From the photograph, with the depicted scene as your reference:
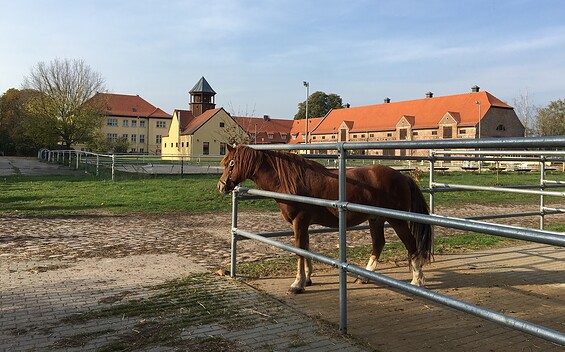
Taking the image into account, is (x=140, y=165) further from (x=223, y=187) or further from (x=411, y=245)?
(x=411, y=245)

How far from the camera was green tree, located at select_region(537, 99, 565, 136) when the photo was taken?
56062 mm

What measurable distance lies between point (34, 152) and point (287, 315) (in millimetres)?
70224

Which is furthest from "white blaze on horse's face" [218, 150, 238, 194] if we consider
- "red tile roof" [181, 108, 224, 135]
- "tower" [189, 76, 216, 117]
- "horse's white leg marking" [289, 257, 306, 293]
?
"tower" [189, 76, 216, 117]

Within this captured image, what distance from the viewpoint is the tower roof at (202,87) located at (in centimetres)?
7738

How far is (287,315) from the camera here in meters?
4.05

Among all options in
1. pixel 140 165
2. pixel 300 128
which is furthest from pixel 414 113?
pixel 140 165

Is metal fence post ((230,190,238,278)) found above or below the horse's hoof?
above

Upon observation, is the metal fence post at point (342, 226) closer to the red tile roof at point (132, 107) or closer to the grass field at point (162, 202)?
the grass field at point (162, 202)

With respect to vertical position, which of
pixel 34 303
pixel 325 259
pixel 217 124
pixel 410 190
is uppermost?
pixel 217 124

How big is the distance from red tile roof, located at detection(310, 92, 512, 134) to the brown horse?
59.5 meters

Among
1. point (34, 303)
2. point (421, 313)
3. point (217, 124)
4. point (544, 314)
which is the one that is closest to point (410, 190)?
point (421, 313)

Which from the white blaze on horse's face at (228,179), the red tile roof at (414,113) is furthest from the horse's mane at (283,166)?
the red tile roof at (414,113)

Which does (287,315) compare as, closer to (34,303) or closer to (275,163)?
(275,163)

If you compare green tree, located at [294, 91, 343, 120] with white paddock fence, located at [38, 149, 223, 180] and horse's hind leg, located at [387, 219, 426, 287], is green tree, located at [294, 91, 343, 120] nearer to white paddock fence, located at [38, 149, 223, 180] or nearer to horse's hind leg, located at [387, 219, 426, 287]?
white paddock fence, located at [38, 149, 223, 180]
